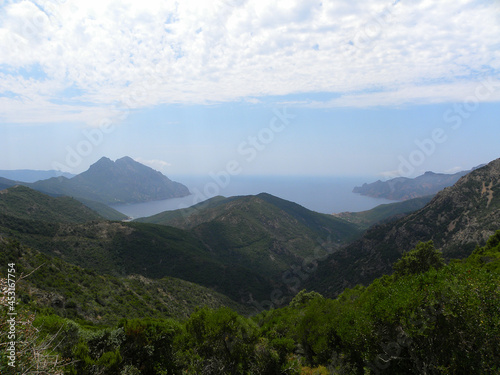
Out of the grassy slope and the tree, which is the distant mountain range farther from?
the tree

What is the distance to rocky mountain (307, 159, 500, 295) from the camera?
193 ft

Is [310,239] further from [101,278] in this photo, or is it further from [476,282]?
[476,282]

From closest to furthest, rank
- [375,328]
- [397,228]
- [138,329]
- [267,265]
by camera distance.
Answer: [375,328] → [138,329] → [397,228] → [267,265]

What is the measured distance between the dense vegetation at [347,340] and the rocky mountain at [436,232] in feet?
172

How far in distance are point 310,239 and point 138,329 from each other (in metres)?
137

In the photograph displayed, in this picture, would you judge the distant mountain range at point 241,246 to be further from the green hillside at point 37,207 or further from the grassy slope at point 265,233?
the grassy slope at point 265,233

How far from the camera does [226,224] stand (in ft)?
449

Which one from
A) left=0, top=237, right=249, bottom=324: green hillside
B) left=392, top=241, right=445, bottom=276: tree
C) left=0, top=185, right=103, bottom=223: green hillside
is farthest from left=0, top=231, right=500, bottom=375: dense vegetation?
left=0, top=185, right=103, bottom=223: green hillside

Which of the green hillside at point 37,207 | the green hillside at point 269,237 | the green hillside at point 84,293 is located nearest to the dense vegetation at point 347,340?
the green hillside at point 84,293

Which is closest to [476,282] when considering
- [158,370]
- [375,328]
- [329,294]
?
[375,328]

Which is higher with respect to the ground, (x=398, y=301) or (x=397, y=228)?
(x=398, y=301)

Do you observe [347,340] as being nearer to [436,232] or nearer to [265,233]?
[436,232]

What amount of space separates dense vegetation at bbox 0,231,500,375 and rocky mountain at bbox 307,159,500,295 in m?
52.5

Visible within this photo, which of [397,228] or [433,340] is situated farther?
[397,228]
